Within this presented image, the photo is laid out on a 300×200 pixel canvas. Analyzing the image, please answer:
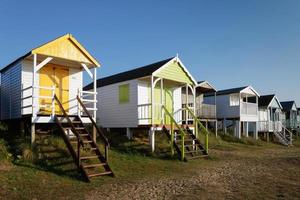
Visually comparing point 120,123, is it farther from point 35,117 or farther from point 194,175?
point 194,175

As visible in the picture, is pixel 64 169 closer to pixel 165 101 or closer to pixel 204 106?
pixel 165 101

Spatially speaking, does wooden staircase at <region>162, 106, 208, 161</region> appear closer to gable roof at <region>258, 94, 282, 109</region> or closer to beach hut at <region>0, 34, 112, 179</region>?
beach hut at <region>0, 34, 112, 179</region>

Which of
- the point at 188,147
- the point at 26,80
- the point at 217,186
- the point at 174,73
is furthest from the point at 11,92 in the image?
the point at 217,186

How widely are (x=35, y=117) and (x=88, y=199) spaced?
20.9ft

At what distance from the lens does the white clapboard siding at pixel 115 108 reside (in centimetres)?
2002

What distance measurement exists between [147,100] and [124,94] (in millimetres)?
1559

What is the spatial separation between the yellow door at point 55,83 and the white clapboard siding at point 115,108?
4394mm

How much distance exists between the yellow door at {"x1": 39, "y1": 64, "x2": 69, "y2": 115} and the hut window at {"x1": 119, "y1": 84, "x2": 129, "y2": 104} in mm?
4472

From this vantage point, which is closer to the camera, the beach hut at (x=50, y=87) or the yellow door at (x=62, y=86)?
the beach hut at (x=50, y=87)

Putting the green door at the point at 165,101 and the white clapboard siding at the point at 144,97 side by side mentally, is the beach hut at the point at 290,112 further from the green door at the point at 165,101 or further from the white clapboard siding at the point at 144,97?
the white clapboard siding at the point at 144,97

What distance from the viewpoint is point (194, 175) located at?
12.9 m

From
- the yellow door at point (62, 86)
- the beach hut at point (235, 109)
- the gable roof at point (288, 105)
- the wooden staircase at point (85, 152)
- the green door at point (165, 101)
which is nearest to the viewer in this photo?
the wooden staircase at point (85, 152)

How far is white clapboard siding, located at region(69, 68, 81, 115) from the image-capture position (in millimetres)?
17250

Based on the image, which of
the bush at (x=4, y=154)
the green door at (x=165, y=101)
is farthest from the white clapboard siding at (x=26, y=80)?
the green door at (x=165, y=101)
